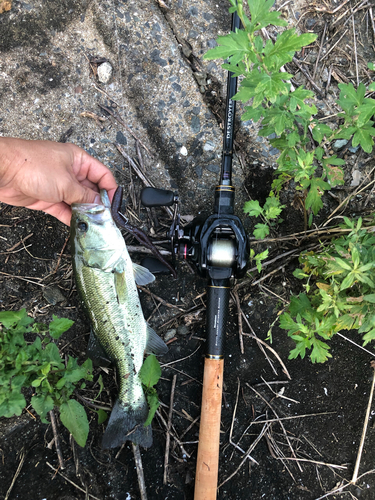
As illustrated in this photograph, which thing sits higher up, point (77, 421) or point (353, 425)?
point (77, 421)

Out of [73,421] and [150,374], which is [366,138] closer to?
[150,374]

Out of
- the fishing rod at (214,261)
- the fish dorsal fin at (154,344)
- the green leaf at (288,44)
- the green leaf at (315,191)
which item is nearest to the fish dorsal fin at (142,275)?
the fishing rod at (214,261)

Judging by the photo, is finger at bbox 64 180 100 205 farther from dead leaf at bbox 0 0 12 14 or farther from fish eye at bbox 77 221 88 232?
dead leaf at bbox 0 0 12 14

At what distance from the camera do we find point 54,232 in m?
3.39

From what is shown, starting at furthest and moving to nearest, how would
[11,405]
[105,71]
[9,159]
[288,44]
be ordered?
1. [105,71]
2. [9,159]
3. [11,405]
4. [288,44]

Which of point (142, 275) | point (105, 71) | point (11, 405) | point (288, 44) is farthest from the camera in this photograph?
point (105, 71)

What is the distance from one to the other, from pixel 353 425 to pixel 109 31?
4.37m

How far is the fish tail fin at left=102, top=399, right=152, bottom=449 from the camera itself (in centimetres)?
296

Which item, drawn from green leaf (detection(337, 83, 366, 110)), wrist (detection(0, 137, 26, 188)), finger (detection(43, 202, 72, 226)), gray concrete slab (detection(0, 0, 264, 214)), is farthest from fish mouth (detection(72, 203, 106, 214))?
green leaf (detection(337, 83, 366, 110))

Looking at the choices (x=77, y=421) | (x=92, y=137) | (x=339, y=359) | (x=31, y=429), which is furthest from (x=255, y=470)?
(x=92, y=137)

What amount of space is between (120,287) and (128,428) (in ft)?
3.92

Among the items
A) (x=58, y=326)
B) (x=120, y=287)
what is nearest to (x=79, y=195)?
(x=120, y=287)

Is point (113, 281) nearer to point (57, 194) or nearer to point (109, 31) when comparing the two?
point (57, 194)

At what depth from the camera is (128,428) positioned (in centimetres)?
297
